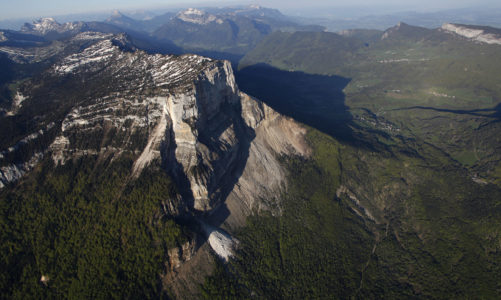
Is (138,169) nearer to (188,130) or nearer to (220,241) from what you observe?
(188,130)

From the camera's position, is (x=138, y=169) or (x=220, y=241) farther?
(x=138, y=169)

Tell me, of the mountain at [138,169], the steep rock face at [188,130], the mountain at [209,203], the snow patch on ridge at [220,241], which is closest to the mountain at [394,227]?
the mountain at [209,203]

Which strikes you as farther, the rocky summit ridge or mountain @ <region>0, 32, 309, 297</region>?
the rocky summit ridge

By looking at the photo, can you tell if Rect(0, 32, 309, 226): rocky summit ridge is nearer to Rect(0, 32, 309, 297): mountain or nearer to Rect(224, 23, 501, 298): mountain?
Rect(0, 32, 309, 297): mountain

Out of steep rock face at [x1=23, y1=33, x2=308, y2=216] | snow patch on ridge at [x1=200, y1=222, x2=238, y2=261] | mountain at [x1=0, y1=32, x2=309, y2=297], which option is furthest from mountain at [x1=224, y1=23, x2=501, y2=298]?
steep rock face at [x1=23, y1=33, x2=308, y2=216]

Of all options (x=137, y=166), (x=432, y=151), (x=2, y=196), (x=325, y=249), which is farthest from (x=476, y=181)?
(x=2, y=196)

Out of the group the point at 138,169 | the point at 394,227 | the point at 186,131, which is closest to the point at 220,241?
the point at 138,169

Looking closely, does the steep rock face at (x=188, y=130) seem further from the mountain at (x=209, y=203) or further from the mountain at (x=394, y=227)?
the mountain at (x=394, y=227)

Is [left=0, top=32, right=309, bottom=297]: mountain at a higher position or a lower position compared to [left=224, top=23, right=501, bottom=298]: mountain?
higher
